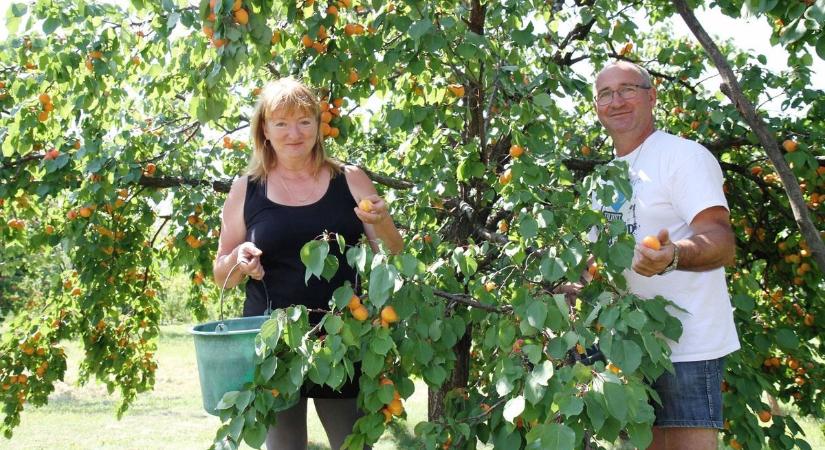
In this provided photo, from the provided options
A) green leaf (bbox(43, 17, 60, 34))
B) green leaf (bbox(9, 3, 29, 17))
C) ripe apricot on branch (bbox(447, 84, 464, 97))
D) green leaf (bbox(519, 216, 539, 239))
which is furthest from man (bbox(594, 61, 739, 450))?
green leaf (bbox(9, 3, 29, 17))

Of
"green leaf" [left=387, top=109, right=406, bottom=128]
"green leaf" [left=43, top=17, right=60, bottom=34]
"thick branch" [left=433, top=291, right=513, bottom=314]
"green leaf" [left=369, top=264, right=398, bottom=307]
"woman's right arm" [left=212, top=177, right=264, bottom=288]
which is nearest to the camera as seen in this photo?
"green leaf" [left=369, top=264, right=398, bottom=307]

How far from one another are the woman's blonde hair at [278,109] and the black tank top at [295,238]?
0.11 meters

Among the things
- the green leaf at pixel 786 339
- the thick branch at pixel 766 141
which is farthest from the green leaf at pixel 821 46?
the green leaf at pixel 786 339

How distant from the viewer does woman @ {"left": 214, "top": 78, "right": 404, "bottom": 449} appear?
2.18 meters

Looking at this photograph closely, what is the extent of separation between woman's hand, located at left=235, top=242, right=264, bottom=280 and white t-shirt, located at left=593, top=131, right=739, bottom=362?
38.6 inches

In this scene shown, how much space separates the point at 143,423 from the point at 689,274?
274 inches

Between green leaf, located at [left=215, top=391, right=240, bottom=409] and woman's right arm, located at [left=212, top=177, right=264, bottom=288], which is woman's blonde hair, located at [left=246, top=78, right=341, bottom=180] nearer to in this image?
woman's right arm, located at [left=212, top=177, right=264, bottom=288]

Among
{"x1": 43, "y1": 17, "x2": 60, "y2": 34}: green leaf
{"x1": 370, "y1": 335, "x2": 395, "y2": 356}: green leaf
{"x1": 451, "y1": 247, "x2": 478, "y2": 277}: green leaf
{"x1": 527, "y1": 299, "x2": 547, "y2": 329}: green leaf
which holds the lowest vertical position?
{"x1": 370, "y1": 335, "x2": 395, "y2": 356}: green leaf

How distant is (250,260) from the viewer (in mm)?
2064

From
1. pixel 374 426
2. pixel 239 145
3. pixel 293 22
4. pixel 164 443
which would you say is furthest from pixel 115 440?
pixel 374 426

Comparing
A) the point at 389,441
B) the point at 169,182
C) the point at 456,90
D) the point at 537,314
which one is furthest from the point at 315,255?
the point at 389,441

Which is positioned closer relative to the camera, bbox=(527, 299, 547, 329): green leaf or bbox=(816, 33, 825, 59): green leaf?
bbox=(527, 299, 547, 329): green leaf

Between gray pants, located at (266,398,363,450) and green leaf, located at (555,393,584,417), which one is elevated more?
green leaf, located at (555,393,584,417)

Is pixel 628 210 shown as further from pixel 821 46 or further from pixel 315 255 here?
pixel 315 255
